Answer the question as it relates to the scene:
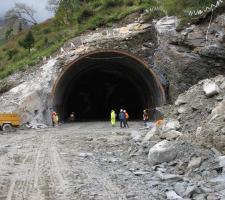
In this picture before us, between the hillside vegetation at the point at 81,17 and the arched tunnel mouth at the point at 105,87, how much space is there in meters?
2.65

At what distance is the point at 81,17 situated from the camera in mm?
36594

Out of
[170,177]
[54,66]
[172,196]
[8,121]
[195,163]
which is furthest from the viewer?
[54,66]

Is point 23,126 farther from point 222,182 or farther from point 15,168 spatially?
point 222,182

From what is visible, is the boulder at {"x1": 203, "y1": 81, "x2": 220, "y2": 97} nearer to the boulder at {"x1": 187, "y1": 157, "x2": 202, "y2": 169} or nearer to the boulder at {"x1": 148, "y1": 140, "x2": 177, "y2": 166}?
the boulder at {"x1": 148, "y1": 140, "x2": 177, "y2": 166}

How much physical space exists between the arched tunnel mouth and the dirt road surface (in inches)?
419

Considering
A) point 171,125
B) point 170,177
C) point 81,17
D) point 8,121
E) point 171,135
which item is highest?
point 81,17

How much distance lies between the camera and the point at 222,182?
9.92 m

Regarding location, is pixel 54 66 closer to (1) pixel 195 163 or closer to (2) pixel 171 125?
(2) pixel 171 125

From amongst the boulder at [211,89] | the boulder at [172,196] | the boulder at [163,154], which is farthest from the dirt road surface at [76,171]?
the boulder at [211,89]

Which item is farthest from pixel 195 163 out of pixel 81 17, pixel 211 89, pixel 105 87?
pixel 105 87

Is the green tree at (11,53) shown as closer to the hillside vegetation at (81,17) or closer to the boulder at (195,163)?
the hillside vegetation at (81,17)

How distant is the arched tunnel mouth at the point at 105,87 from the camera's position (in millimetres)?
29702

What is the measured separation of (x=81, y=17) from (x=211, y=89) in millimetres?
21282

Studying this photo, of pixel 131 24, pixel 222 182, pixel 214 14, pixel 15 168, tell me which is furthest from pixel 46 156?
pixel 131 24
